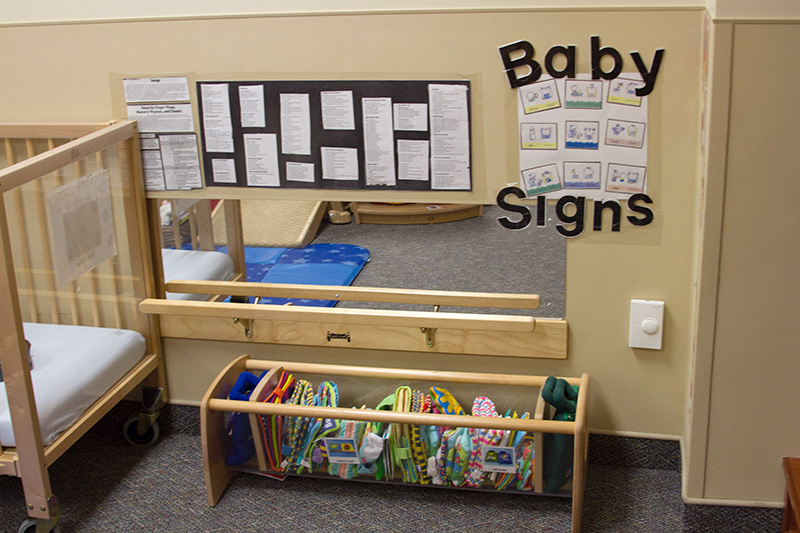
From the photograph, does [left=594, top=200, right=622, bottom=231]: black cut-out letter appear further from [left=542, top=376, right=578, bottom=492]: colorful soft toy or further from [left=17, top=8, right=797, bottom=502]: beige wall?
[left=542, top=376, right=578, bottom=492]: colorful soft toy

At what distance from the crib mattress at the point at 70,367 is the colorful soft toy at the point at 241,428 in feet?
1.02

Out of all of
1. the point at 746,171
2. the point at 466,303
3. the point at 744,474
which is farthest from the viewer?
the point at 466,303

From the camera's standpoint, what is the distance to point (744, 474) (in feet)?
6.34

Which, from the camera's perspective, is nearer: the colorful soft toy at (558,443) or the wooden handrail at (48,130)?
the colorful soft toy at (558,443)

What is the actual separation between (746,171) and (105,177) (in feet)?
5.09

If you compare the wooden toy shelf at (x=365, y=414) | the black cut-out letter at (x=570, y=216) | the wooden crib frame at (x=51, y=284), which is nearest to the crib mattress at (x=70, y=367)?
the wooden crib frame at (x=51, y=284)

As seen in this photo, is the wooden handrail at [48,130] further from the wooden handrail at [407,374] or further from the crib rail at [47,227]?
the wooden handrail at [407,374]

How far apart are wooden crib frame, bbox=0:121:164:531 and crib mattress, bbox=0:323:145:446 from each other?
0.03 metres

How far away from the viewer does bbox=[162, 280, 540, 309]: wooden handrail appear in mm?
2068

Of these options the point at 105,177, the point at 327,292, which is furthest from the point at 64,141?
the point at 327,292

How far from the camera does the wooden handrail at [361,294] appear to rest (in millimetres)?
2068

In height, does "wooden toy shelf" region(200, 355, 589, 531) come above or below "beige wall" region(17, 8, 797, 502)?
below

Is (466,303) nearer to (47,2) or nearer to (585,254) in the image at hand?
(585,254)

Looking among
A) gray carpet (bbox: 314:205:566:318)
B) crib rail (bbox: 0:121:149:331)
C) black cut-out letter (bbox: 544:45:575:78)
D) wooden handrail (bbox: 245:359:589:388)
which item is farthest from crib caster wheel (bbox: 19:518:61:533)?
black cut-out letter (bbox: 544:45:575:78)
